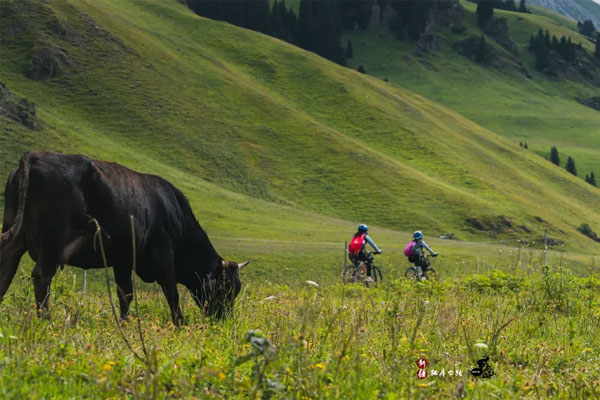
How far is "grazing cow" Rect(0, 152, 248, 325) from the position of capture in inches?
345

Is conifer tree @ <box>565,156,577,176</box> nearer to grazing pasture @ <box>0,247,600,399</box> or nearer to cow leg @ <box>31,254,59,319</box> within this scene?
grazing pasture @ <box>0,247,600,399</box>

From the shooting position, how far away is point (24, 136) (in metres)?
61.8

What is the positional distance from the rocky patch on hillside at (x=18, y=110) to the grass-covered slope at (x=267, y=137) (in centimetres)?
142

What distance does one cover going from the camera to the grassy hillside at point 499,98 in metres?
160

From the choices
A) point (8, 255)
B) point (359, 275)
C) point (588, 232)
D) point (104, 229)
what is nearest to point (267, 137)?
point (588, 232)

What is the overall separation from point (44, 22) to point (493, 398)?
94.8 meters

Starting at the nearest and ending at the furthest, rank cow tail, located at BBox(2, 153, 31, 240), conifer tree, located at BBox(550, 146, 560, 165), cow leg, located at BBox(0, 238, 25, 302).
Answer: cow tail, located at BBox(2, 153, 31, 240) < cow leg, located at BBox(0, 238, 25, 302) < conifer tree, located at BBox(550, 146, 560, 165)

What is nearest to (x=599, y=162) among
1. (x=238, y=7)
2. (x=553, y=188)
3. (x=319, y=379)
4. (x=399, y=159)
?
(x=553, y=188)

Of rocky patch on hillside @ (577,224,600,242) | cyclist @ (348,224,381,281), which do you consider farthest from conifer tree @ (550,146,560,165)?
cyclist @ (348,224,381,281)

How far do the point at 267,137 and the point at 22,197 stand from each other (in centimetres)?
8051

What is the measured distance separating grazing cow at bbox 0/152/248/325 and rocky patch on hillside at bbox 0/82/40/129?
5720 cm

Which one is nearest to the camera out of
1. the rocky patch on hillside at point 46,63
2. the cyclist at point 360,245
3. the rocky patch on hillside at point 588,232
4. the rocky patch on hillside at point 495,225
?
the cyclist at point 360,245
